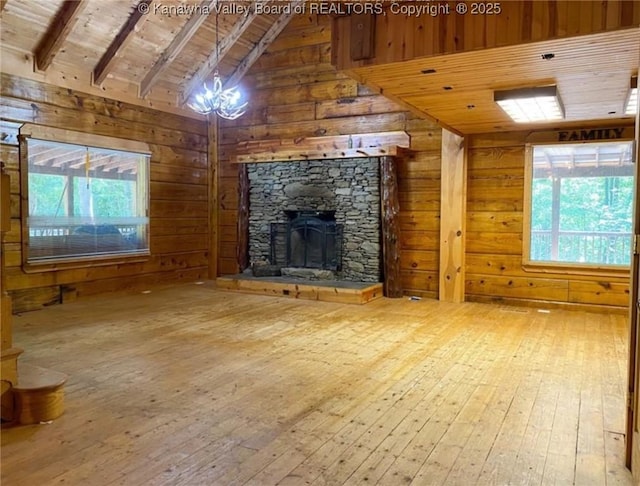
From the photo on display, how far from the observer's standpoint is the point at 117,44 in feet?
18.7

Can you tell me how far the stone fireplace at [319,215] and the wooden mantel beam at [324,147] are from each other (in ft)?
0.40

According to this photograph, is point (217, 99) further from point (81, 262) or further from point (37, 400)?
point (37, 400)

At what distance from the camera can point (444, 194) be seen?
592 centimetres

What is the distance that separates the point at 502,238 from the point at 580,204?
0.91 m

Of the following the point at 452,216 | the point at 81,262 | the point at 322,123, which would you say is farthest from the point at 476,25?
the point at 81,262

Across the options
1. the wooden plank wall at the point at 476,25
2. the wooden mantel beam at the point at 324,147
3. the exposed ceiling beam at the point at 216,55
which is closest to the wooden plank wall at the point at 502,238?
the wooden mantel beam at the point at 324,147

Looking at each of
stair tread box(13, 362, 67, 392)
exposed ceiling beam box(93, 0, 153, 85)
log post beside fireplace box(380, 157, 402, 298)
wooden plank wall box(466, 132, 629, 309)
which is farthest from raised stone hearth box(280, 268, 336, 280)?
stair tread box(13, 362, 67, 392)

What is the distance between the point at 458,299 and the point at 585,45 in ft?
12.4

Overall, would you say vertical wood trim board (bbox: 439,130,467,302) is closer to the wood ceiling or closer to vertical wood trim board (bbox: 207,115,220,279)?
the wood ceiling

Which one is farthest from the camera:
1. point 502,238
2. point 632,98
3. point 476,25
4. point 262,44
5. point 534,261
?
point 262,44

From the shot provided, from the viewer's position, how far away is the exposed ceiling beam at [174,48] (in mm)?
5988

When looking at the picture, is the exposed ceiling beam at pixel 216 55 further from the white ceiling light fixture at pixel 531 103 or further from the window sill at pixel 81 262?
the white ceiling light fixture at pixel 531 103

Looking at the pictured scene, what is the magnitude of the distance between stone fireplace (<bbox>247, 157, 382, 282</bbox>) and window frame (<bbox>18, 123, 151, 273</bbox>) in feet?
5.14

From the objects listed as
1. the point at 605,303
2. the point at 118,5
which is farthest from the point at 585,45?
the point at 118,5
